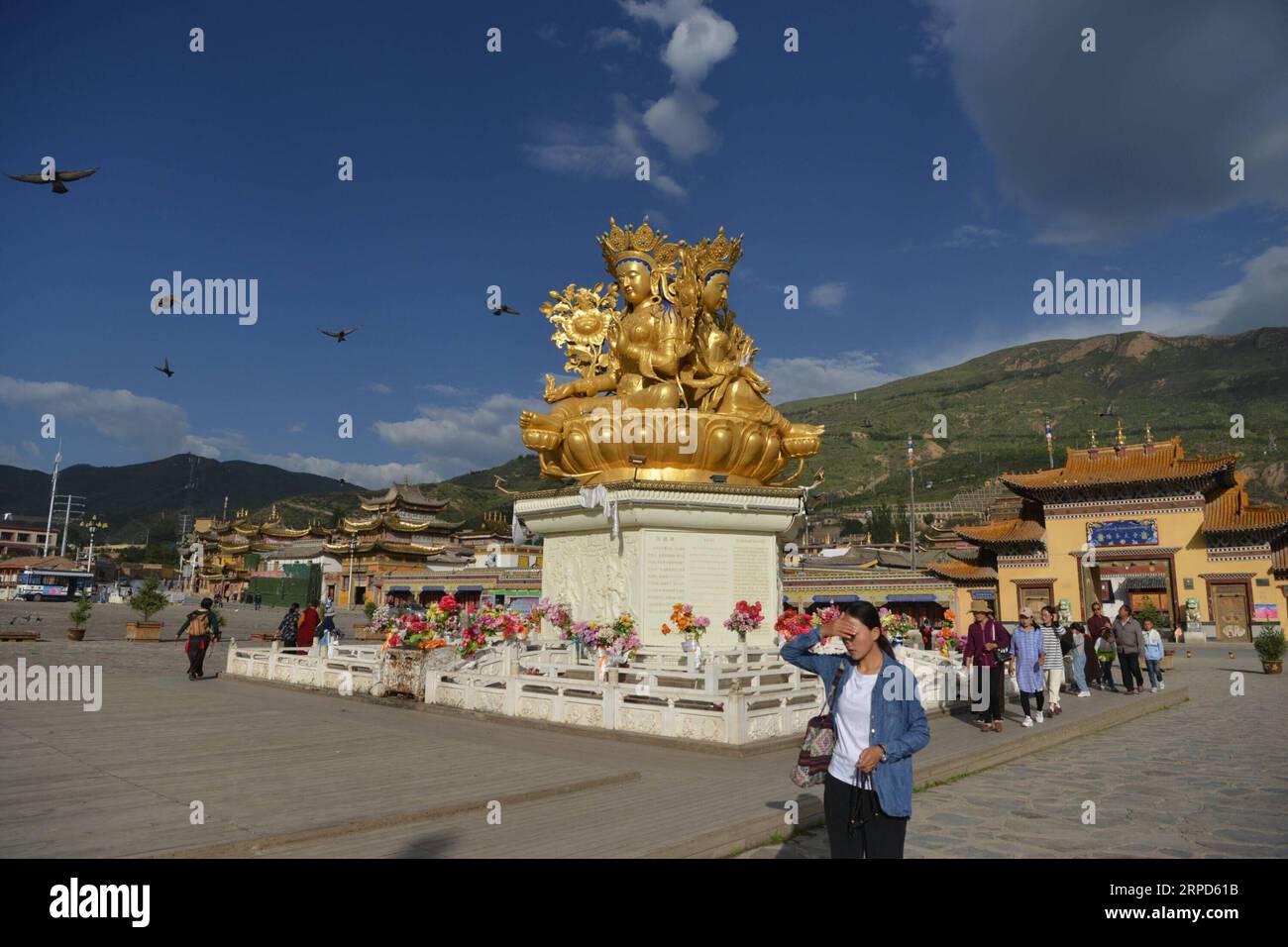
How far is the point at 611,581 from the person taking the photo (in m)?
15.2

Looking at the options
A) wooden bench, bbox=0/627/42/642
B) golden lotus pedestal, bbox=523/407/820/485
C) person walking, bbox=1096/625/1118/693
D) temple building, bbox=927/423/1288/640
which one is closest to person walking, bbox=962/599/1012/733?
golden lotus pedestal, bbox=523/407/820/485

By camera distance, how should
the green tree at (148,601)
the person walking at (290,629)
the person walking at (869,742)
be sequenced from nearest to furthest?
the person walking at (869,742) → the person walking at (290,629) → the green tree at (148,601)

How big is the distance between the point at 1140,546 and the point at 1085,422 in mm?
123983

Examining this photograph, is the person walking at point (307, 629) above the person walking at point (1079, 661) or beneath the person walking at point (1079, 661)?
above

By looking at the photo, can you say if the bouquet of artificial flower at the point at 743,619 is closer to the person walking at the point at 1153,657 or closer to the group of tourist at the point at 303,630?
the person walking at the point at 1153,657

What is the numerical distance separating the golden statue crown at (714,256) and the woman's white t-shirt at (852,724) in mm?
14006

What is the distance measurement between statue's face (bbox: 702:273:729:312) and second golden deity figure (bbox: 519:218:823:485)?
0.02m

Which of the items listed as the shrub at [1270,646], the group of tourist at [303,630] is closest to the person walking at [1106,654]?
the shrub at [1270,646]

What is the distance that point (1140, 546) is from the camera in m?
40.9

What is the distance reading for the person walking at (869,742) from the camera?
3.95 metres

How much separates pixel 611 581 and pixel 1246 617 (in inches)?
1458

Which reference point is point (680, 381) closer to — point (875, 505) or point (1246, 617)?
point (1246, 617)

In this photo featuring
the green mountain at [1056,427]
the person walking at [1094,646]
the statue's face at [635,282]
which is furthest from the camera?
the green mountain at [1056,427]
